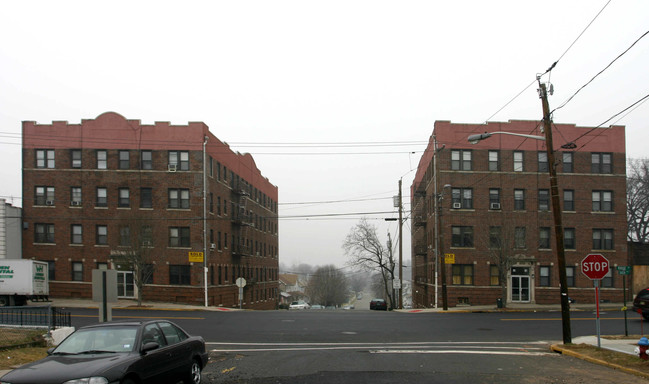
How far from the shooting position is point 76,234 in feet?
144

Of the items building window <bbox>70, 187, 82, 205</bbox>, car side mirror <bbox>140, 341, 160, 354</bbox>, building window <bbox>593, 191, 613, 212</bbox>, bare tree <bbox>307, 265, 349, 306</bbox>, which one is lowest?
bare tree <bbox>307, 265, 349, 306</bbox>

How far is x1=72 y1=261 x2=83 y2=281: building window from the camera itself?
43.2 metres

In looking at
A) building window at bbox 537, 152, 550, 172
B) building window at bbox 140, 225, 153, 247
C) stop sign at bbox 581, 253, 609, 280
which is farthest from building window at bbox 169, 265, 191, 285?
stop sign at bbox 581, 253, 609, 280

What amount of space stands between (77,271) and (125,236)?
666 centimetres

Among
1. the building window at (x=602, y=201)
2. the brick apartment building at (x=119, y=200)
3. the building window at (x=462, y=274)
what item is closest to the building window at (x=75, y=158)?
the brick apartment building at (x=119, y=200)

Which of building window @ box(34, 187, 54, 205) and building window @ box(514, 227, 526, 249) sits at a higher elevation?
building window @ box(34, 187, 54, 205)

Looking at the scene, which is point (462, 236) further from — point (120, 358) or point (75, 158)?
point (120, 358)

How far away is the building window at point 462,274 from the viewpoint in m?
44.7

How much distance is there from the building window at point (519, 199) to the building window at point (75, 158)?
117 feet

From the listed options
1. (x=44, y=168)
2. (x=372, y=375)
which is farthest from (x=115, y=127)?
(x=372, y=375)

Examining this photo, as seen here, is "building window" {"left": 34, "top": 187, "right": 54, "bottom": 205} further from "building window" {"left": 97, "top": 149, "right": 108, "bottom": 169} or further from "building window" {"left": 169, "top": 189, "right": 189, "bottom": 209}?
"building window" {"left": 169, "top": 189, "right": 189, "bottom": 209}

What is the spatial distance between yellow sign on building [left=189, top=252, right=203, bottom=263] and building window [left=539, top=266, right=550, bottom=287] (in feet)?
89.9

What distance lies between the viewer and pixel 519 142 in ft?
149

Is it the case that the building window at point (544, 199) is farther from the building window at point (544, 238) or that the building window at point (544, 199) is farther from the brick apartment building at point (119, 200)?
the brick apartment building at point (119, 200)
